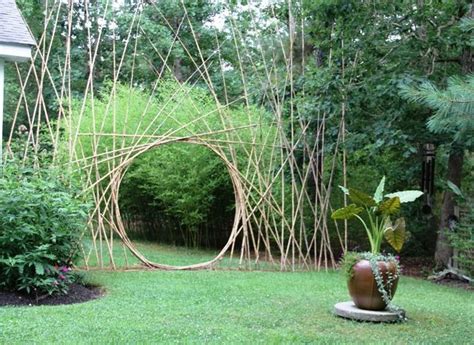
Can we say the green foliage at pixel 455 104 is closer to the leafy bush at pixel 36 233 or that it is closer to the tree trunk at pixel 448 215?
the leafy bush at pixel 36 233

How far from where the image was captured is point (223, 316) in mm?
5984

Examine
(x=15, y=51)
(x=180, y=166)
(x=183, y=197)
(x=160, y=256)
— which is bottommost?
(x=160, y=256)

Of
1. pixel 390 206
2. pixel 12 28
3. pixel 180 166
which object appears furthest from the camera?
pixel 180 166

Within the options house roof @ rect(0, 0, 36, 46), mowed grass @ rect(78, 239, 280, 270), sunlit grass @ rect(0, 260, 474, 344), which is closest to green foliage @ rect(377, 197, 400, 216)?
sunlit grass @ rect(0, 260, 474, 344)

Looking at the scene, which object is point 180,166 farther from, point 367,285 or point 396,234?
point 367,285

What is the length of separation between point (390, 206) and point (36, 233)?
368 cm

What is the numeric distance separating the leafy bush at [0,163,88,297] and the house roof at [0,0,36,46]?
5.82ft

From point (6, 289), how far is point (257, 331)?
2915mm

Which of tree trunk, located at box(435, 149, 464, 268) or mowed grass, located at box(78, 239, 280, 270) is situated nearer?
mowed grass, located at box(78, 239, 280, 270)

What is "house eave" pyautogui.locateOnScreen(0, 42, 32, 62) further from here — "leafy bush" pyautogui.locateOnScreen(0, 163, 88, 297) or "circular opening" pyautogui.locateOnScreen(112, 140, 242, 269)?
"circular opening" pyautogui.locateOnScreen(112, 140, 242, 269)

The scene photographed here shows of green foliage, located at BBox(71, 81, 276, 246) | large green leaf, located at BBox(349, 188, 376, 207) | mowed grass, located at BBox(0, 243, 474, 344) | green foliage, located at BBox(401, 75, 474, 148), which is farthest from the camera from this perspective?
green foliage, located at BBox(71, 81, 276, 246)

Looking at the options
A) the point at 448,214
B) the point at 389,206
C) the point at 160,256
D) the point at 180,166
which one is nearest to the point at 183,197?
the point at 180,166

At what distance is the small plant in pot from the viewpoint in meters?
6.18

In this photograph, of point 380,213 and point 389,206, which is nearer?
point 389,206
